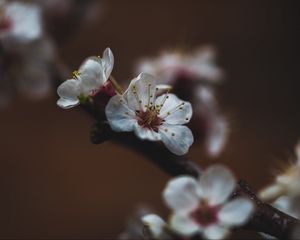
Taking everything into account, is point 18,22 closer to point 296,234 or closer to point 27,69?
point 27,69

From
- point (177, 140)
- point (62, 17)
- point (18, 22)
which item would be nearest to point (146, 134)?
point (177, 140)

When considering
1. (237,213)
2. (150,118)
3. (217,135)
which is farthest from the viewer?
(217,135)

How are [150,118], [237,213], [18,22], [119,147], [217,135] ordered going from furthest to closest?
[119,147]
[217,135]
[18,22]
[150,118]
[237,213]

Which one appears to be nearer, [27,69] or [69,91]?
[69,91]

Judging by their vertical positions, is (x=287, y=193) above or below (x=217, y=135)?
below

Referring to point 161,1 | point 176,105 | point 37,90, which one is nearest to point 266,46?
point 161,1

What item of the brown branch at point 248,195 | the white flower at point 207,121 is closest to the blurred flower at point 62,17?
the white flower at point 207,121

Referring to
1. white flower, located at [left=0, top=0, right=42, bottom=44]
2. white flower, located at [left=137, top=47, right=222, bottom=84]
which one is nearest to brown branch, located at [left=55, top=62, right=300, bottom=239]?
white flower, located at [left=0, top=0, right=42, bottom=44]

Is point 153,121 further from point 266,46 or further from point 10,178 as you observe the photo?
point 266,46

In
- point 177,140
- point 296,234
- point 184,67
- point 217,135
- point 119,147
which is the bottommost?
point 296,234
